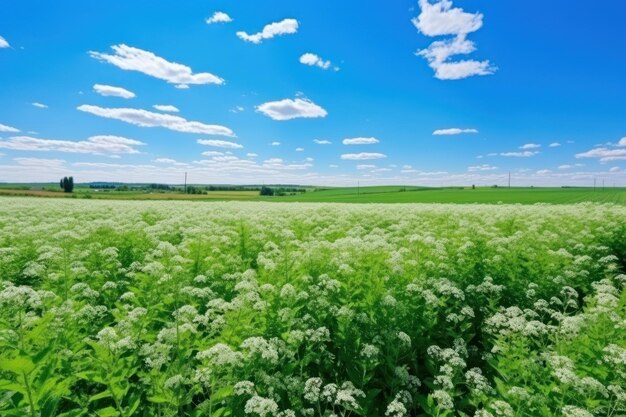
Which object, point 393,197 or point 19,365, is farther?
point 393,197

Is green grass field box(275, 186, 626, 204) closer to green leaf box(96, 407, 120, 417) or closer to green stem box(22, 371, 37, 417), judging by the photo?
green leaf box(96, 407, 120, 417)

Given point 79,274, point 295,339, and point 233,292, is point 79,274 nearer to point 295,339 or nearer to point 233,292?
point 233,292

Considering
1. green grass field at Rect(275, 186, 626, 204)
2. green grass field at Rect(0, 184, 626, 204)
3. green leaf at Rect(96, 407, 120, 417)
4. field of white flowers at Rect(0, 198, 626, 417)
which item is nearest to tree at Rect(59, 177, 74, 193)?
green grass field at Rect(0, 184, 626, 204)

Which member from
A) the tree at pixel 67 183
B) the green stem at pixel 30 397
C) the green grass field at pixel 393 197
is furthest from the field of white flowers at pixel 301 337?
the tree at pixel 67 183

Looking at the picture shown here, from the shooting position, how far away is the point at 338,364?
6.30 metres

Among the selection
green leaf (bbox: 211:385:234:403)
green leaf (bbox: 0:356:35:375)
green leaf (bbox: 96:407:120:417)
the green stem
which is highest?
green leaf (bbox: 0:356:35:375)

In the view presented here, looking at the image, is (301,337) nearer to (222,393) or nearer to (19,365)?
(222,393)

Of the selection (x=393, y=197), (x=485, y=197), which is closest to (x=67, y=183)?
(x=393, y=197)

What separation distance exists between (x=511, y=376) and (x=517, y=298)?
5.32 meters

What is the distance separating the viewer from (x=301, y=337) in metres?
5.46

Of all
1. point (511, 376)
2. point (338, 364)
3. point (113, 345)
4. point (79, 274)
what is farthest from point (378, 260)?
point (79, 274)

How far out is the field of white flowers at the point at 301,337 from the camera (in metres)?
4.52

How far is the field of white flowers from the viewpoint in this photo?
452 centimetres

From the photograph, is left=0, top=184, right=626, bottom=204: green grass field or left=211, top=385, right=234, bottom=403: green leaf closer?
left=211, top=385, right=234, bottom=403: green leaf
